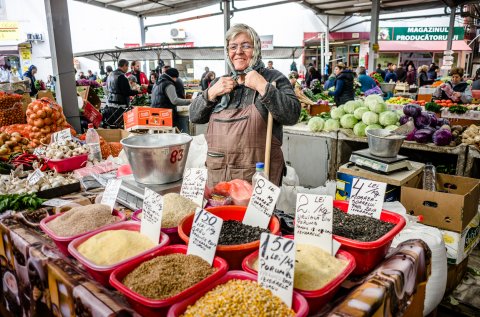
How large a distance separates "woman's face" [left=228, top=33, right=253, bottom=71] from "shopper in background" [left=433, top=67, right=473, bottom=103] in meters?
5.92

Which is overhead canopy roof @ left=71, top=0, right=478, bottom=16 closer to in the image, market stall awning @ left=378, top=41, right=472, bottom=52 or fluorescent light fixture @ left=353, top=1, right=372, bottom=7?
fluorescent light fixture @ left=353, top=1, right=372, bottom=7

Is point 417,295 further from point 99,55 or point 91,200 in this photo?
point 99,55

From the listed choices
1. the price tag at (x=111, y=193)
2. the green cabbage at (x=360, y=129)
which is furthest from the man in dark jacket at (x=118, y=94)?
the price tag at (x=111, y=193)

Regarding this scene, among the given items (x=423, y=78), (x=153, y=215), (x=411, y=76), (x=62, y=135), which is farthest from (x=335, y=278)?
(x=411, y=76)

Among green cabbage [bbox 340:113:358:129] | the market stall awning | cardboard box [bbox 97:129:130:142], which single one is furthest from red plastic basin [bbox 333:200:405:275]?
the market stall awning

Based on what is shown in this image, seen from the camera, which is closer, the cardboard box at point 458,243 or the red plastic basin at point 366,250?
the red plastic basin at point 366,250

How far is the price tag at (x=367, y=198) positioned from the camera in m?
1.32

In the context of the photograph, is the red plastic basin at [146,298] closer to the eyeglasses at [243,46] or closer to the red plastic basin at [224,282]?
the red plastic basin at [224,282]

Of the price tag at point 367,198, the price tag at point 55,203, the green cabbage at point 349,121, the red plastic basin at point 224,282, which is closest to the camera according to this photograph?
the red plastic basin at point 224,282

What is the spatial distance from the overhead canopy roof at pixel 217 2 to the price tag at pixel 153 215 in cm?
1281

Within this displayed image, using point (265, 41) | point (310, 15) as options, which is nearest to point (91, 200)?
point (265, 41)

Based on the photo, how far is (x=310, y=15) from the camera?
19.4 meters

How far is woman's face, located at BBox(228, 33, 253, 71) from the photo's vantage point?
2104 mm

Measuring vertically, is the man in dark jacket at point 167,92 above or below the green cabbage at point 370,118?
above
